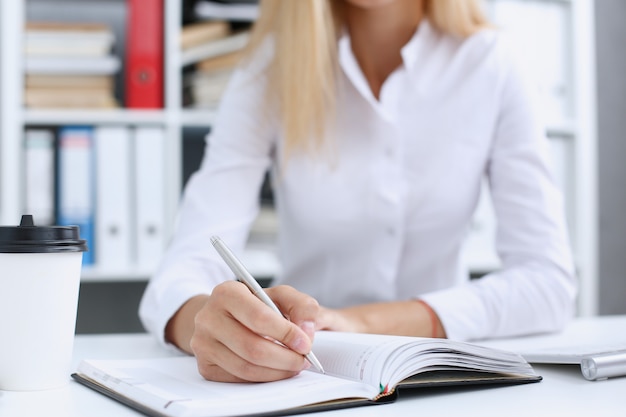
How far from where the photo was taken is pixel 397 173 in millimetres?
1236

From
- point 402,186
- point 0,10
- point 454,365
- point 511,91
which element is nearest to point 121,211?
point 0,10

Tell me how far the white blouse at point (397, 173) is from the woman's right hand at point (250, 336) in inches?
18.2

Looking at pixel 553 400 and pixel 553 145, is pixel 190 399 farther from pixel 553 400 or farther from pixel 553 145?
pixel 553 145

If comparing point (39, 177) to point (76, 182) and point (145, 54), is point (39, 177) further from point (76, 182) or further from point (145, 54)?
point (145, 54)

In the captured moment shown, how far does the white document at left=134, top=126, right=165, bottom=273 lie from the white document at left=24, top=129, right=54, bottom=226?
21 centimetres

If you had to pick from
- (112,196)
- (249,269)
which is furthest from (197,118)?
(249,269)

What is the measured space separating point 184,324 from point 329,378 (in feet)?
0.98

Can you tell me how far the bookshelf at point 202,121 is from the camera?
1.82 metres

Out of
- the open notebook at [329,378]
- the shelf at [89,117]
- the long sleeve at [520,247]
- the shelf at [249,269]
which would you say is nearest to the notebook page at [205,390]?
the open notebook at [329,378]

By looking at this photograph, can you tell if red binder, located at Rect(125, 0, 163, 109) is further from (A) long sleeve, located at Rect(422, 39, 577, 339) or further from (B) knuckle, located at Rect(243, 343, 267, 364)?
(B) knuckle, located at Rect(243, 343, 267, 364)

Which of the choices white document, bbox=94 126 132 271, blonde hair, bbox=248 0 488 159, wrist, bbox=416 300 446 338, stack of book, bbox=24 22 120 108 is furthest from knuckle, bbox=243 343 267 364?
stack of book, bbox=24 22 120 108

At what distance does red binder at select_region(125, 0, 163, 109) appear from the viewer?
1882 millimetres

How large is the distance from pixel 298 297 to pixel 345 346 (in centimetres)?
6

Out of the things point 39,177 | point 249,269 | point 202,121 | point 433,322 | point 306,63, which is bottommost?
point 249,269
